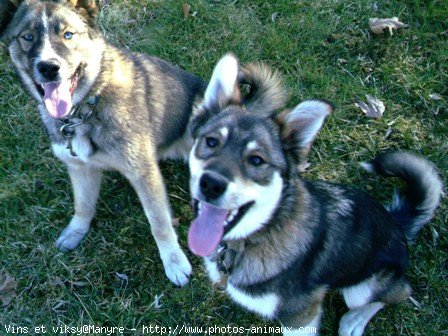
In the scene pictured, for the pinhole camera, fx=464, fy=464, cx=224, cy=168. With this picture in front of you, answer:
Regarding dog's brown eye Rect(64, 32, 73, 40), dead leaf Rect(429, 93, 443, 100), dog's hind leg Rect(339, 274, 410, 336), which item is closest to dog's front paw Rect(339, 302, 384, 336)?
dog's hind leg Rect(339, 274, 410, 336)

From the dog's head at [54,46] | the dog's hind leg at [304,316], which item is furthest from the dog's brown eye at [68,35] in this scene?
the dog's hind leg at [304,316]

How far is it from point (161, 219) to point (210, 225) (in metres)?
0.82

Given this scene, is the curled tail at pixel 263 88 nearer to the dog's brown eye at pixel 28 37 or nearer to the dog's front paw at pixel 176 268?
the dog's front paw at pixel 176 268

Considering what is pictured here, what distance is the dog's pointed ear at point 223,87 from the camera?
269 cm

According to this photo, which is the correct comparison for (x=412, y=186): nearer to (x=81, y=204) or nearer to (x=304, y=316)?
(x=304, y=316)

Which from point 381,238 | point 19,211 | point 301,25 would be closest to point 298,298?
point 381,238

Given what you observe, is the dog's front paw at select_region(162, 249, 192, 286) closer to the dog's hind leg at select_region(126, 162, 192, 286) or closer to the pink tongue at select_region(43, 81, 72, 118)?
the dog's hind leg at select_region(126, 162, 192, 286)

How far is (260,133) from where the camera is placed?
2.69 metres

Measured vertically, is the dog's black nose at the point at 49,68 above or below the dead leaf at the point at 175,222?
above

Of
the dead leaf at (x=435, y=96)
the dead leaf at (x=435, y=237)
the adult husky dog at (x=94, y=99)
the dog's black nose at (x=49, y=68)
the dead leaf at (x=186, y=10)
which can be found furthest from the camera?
the dead leaf at (x=186, y=10)

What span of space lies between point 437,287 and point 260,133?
6.82 ft

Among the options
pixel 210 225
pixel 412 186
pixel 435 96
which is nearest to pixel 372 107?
pixel 435 96

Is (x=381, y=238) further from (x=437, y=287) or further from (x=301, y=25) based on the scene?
(x=301, y=25)

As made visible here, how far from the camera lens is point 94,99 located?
3.11 metres
